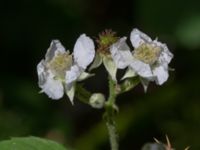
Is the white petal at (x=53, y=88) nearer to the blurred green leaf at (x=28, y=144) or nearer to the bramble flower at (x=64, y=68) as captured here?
the bramble flower at (x=64, y=68)

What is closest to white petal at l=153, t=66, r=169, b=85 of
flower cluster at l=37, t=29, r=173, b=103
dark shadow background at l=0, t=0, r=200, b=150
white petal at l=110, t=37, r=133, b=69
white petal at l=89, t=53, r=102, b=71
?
flower cluster at l=37, t=29, r=173, b=103

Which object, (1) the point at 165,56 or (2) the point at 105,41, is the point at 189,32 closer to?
(1) the point at 165,56

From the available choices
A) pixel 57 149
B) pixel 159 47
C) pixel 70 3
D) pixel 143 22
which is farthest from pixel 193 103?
pixel 57 149

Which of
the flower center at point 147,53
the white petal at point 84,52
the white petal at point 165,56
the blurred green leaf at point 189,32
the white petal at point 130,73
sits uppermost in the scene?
the blurred green leaf at point 189,32

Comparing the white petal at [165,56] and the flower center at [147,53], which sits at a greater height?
the flower center at [147,53]

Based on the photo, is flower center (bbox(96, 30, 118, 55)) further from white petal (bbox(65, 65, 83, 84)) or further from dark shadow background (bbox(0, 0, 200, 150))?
dark shadow background (bbox(0, 0, 200, 150))

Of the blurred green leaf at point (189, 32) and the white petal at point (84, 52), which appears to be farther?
the blurred green leaf at point (189, 32)

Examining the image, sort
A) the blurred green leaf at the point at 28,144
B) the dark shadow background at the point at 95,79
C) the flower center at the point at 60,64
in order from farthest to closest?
the dark shadow background at the point at 95,79
the flower center at the point at 60,64
the blurred green leaf at the point at 28,144

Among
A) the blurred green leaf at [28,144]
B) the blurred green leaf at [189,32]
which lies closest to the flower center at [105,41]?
the blurred green leaf at [28,144]
